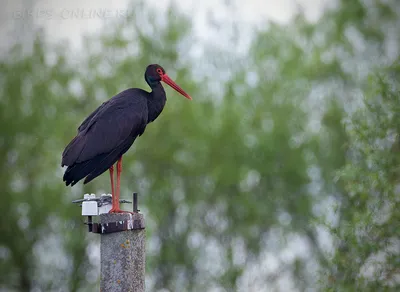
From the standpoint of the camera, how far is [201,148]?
74.4 ft

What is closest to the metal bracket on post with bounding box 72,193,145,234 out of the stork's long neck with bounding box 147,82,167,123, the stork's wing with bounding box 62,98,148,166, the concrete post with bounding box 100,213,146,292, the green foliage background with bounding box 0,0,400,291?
the concrete post with bounding box 100,213,146,292

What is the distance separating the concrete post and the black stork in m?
0.62

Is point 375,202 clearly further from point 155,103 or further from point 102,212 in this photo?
point 102,212

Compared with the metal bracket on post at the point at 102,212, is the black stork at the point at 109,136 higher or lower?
higher

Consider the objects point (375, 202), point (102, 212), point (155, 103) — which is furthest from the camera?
point (375, 202)

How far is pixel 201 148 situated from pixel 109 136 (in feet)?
51.9

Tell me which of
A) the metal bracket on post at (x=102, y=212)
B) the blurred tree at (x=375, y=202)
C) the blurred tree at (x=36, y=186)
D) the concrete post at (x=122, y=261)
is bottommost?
the concrete post at (x=122, y=261)

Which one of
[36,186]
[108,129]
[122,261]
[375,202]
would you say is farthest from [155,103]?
[36,186]

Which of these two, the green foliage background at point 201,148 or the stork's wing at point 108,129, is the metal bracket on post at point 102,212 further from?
the green foliage background at point 201,148

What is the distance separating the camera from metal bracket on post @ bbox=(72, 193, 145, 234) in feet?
17.9

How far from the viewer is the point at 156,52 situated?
23188 mm

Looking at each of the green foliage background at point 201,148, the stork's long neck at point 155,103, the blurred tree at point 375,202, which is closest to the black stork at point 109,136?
the stork's long neck at point 155,103

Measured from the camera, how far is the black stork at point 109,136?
6.60 metres

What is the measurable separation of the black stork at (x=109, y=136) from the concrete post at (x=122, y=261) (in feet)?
2.05
